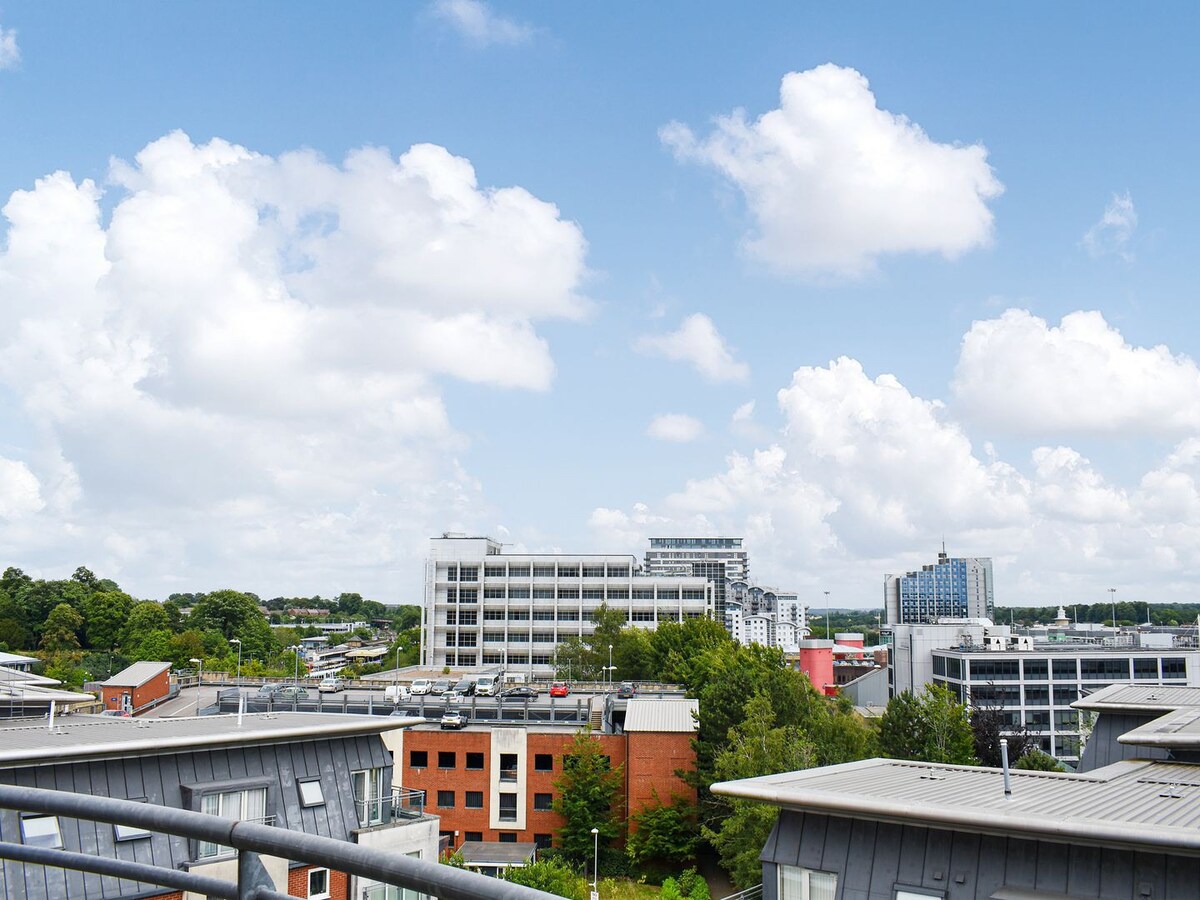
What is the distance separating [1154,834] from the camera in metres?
13.2

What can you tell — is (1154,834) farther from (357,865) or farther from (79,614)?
(79,614)

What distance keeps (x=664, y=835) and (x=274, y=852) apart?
4836 centimetres

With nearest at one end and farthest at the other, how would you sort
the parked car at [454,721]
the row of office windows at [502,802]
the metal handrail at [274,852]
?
the metal handrail at [274,852]
the row of office windows at [502,802]
the parked car at [454,721]

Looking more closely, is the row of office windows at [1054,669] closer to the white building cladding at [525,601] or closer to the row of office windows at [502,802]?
the white building cladding at [525,601]

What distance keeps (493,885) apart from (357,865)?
0.40 m

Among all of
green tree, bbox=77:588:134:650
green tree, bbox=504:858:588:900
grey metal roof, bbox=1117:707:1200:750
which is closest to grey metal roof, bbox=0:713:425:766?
green tree, bbox=504:858:588:900

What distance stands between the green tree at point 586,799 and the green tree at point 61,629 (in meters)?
92.9

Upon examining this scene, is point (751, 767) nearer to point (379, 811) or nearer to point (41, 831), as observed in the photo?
point (379, 811)

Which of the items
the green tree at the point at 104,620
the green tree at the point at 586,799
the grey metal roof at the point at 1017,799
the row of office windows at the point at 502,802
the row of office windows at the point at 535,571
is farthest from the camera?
the green tree at the point at 104,620

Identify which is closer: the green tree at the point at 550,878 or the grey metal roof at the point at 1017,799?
the grey metal roof at the point at 1017,799

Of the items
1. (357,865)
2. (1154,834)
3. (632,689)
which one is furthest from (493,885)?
(632,689)

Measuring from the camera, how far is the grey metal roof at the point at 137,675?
2522 inches

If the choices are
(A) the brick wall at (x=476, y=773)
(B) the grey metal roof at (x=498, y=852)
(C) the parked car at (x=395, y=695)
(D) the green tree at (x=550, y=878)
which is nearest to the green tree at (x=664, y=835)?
(A) the brick wall at (x=476, y=773)

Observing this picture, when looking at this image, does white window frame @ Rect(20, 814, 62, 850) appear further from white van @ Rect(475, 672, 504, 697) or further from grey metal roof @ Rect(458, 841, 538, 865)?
white van @ Rect(475, 672, 504, 697)
